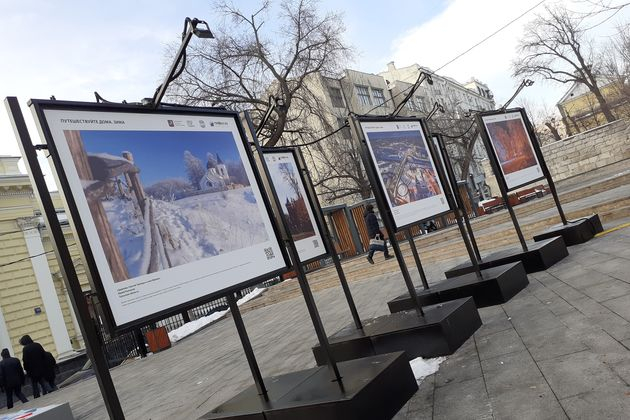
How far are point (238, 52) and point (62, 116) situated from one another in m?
23.0

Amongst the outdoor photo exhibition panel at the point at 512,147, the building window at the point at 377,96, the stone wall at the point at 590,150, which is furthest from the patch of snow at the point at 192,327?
the building window at the point at 377,96

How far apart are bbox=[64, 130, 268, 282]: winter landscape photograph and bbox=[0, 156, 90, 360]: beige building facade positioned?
2191 centimetres

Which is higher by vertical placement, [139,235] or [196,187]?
[196,187]

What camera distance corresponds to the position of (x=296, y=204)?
667 centimetres

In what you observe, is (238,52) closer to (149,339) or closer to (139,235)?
(149,339)

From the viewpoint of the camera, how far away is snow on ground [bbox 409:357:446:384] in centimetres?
445

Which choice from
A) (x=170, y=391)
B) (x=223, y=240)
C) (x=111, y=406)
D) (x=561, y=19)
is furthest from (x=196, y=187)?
(x=561, y=19)

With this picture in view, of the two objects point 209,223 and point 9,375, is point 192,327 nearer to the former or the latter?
point 9,375

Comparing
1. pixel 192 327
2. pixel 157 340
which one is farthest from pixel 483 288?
pixel 192 327

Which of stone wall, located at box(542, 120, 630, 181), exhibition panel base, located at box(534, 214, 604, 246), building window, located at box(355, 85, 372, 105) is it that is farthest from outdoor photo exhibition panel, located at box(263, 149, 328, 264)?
building window, located at box(355, 85, 372, 105)

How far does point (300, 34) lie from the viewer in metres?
25.5

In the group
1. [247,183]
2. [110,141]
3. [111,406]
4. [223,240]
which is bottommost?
[111,406]

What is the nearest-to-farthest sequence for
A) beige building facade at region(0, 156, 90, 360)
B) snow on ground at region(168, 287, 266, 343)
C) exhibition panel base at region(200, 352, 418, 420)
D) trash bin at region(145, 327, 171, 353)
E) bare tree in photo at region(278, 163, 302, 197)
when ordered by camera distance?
exhibition panel base at region(200, 352, 418, 420)
bare tree in photo at region(278, 163, 302, 197)
trash bin at region(145, 327, 171, 353)
snow on ground at region(168, 287, 266, 343)
beige building facade at region(0, 156, 90, 360)

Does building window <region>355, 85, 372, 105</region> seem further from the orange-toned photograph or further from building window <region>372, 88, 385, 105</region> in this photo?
the orange-toned photograph
